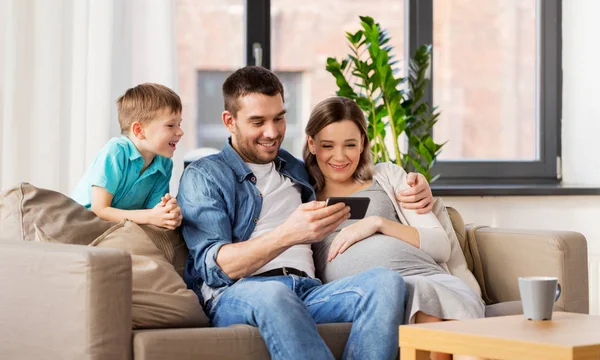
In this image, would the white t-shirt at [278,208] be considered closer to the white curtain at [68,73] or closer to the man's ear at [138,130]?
the man's ear at [138,130]

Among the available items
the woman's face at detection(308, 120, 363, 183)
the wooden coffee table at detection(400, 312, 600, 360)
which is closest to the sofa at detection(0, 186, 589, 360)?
the wooden coffee table at detection(400, 312, 600, 360)

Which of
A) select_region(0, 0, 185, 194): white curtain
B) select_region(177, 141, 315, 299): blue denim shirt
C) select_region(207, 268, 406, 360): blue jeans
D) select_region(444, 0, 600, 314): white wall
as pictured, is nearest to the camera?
select_region(207, 268, 406, 360): blue jeans

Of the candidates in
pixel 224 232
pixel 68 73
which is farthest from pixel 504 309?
pixel 68 73

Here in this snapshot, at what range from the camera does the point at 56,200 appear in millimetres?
2477

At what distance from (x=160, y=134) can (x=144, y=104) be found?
11cm

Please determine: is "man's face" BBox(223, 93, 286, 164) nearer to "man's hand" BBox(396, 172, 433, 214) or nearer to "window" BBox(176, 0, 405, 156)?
"man's hand" BBox(396, 172, 433, 214)

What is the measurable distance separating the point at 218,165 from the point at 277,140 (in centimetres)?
18

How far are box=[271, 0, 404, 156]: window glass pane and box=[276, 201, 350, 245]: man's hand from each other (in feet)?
6.02

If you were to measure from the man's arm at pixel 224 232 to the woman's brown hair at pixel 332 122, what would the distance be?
0.40 m

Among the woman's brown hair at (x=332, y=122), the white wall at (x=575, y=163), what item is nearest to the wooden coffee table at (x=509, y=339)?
the woman's brown hair at (x=332, y=122)

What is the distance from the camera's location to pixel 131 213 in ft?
8.68

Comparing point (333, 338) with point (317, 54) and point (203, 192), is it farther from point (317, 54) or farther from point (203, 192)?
point (317, 54)

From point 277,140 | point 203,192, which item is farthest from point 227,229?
point 277,140

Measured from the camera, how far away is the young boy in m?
2.70
